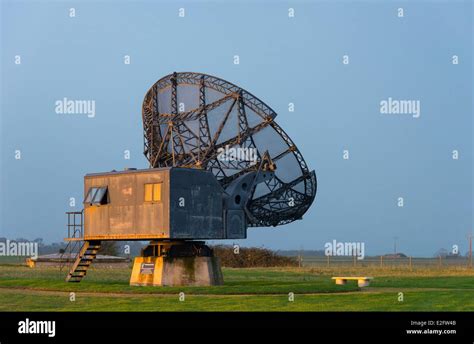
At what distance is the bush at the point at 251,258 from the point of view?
82.7m

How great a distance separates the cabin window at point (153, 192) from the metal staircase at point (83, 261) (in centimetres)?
469

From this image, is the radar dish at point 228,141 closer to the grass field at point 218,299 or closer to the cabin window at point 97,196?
the cabin window at point 97,196

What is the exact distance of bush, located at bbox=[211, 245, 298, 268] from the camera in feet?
271

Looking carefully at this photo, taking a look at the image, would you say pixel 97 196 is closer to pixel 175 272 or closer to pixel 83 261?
pixel 83 261

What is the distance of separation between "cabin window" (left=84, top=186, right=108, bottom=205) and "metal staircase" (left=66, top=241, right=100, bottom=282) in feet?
7.13

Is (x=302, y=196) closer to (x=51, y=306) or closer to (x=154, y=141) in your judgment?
(x=154, y=141)

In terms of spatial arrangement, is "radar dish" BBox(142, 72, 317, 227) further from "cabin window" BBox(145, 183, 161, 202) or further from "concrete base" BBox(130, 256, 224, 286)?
"concrete base" BBox(130, 256, 224, 286)

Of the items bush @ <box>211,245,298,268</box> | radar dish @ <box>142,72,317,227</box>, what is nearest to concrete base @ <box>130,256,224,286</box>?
radar dish @ <box>142,72,317,227</box>

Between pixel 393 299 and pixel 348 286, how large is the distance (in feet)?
23.1

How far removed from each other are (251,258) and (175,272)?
160 ft

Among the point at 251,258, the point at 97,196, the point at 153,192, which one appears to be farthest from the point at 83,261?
the point at 251,258

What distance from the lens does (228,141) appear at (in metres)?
36.3
